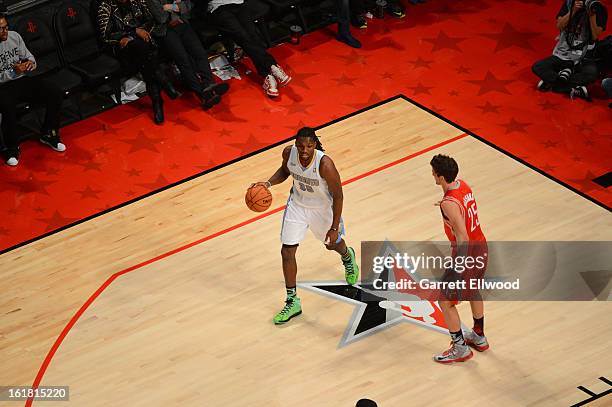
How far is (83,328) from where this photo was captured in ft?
24.9

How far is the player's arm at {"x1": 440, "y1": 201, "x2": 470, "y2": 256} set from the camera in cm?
625

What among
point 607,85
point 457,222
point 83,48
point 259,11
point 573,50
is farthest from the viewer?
point 259,11

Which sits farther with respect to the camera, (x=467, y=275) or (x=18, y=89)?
(x=18, y=89)

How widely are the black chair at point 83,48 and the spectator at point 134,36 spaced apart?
22cm

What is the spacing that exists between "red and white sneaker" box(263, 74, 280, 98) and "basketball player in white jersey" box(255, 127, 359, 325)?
3.28 metres

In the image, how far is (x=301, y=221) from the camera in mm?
7082

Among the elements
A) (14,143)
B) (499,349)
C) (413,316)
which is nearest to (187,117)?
(14,143)

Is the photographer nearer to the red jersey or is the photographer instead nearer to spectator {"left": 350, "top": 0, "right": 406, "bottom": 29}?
spectator {"left": 350, "top": 0, "right": 406, "bottom": 29}

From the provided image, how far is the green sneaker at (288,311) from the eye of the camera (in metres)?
7.35

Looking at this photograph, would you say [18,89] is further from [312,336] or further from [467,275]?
[467,275]

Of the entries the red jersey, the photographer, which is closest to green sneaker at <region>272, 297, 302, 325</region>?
the red jersey

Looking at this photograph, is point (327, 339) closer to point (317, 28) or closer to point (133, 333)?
point (133, 333)

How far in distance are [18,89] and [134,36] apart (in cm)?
135

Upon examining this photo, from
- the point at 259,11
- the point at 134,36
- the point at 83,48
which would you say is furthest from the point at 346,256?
the point at 83,48
